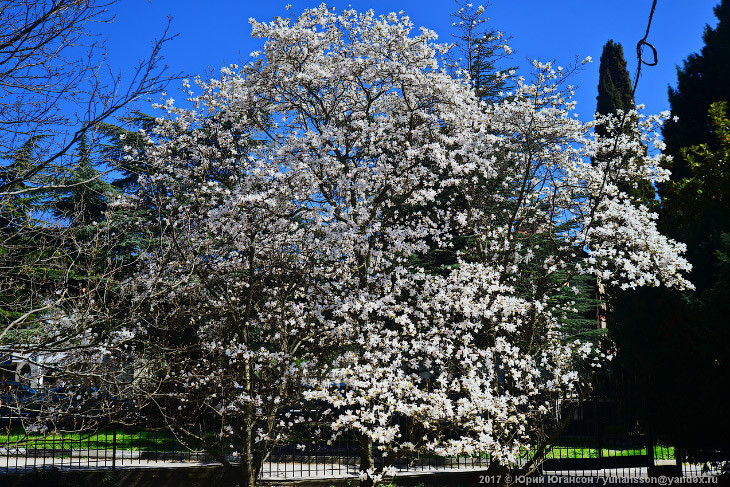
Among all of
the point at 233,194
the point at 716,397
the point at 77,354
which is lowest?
the point at 716,397

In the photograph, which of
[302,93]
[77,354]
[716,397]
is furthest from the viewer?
[302,93]

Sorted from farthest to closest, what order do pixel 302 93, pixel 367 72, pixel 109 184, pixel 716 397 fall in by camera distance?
1. pixel 109 184
2. pixel 302 93
3. pixel 367 72
4. pixel 716 397

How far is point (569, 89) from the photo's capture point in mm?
13195

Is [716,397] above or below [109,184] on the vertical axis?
below

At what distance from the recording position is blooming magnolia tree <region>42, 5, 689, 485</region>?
10.5m

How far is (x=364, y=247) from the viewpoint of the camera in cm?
1116

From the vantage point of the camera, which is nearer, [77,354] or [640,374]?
[77,354]

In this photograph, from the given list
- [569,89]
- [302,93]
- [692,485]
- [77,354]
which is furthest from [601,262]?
[77,354]

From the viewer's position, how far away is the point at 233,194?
11.4 metres

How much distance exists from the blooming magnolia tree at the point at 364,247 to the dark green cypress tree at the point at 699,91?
14067 millimetres

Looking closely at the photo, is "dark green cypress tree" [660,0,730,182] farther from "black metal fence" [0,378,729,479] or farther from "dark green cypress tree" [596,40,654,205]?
"black metal fence" [0,378,729,479]

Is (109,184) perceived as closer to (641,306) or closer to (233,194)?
(233,194)

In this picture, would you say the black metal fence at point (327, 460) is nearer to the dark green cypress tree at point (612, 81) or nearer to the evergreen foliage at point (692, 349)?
the evergreen foliage at point (692, 349)

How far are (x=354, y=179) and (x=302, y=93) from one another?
7.81 ft
